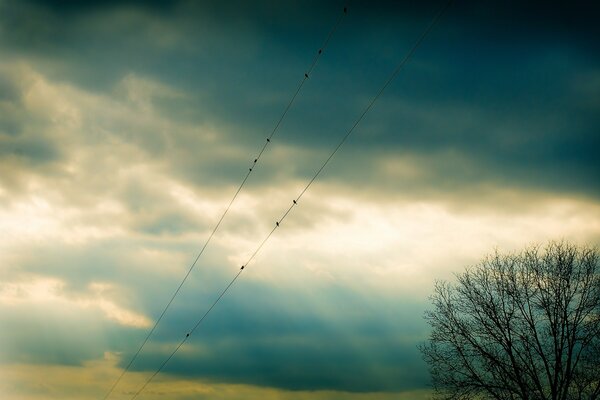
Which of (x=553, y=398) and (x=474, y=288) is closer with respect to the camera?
(x=553, y=398)

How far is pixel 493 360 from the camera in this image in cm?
3425

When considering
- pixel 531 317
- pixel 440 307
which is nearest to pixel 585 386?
pixel 531 317

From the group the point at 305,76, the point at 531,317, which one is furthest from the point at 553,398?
the point at 305,76

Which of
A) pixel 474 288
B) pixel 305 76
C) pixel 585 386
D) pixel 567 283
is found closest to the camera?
pixel 305 76

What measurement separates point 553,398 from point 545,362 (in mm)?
1927

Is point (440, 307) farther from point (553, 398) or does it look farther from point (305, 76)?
point (305, 76)

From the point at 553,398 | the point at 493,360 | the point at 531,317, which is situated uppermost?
the point at 531,317

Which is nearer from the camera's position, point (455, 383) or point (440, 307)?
point (455, 383)

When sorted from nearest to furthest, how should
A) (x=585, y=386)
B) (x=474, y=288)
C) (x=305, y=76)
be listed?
(x=305, y=76)
(x=585, y=386)
(x=474, y=288)

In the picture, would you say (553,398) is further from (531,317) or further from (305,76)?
(305,76)

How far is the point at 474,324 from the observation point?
36.0 meters

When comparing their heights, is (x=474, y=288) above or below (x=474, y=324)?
above

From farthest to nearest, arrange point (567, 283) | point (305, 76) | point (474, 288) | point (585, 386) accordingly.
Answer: point (474, 288) < point (567, 283) < point (585, 386) < point (305, 76)

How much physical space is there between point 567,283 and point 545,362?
476 centimetres
